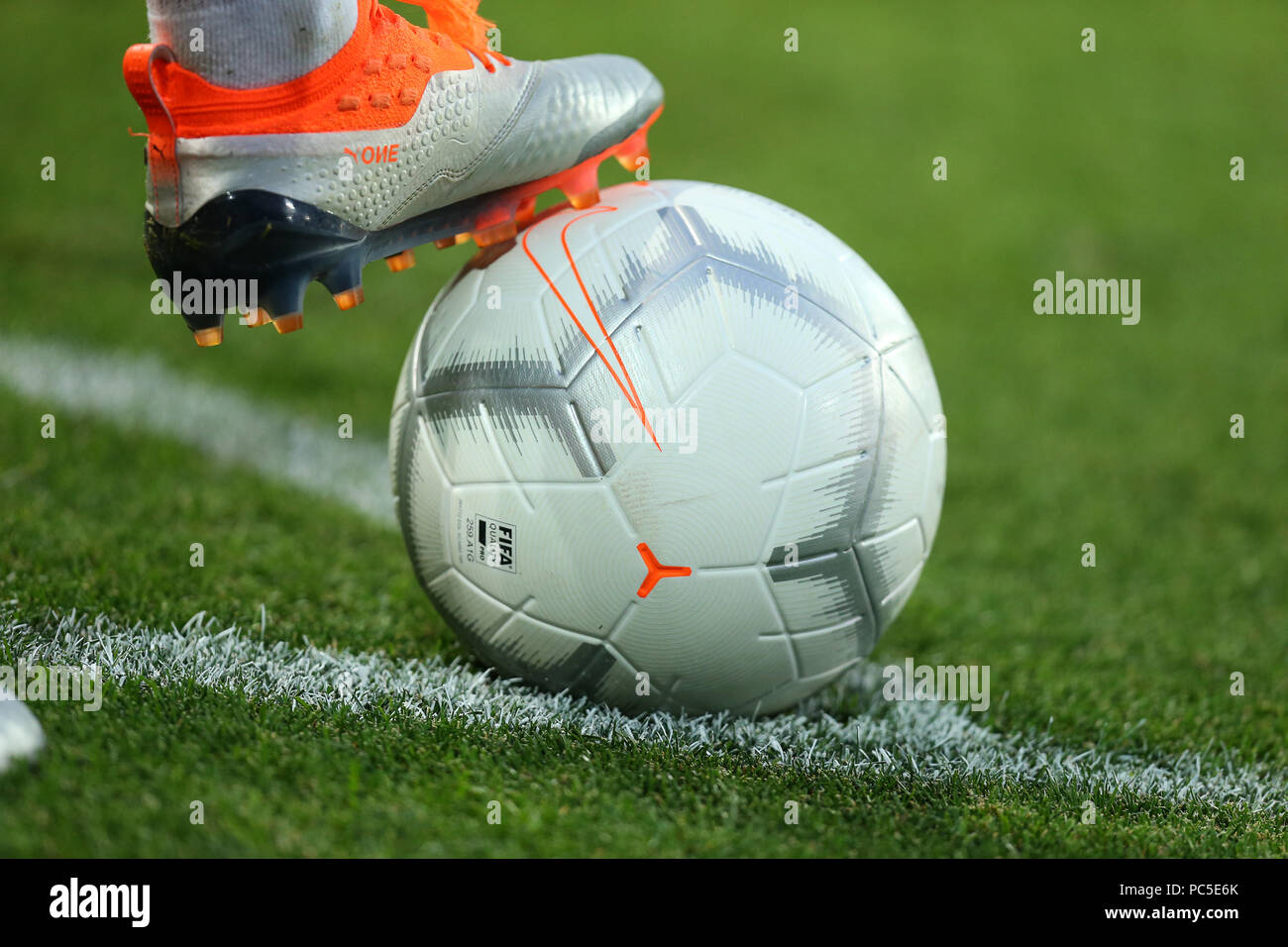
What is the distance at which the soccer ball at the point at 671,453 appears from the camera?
2240 mm

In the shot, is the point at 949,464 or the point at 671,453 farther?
the point at 949,464

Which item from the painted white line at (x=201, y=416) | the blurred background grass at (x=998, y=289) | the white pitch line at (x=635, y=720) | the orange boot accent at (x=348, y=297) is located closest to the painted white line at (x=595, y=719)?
the white pitch line at (x=635, y=720)

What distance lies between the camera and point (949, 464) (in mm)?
4684

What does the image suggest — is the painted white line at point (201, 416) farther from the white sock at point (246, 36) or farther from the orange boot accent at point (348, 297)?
the white sock at point (246, 36)

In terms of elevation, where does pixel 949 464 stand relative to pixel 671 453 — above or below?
below

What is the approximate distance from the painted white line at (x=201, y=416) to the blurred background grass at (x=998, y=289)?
15cm

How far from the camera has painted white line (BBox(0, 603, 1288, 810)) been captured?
7.97 feet

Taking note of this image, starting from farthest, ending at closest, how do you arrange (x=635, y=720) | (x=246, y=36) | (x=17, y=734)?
1. (x=635, y=720)
2. (x=246, y=36)
3. (x=17, y=734)

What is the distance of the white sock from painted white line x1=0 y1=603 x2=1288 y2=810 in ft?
4.05

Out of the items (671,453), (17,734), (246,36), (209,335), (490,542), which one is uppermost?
(246,36)

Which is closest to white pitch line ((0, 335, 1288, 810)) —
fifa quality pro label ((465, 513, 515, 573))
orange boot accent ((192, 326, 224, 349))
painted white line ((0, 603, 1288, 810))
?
painted white line ((0, 603, 1288, 810))

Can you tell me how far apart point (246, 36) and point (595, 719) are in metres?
1.51

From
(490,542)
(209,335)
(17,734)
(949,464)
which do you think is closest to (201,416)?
(209,335)

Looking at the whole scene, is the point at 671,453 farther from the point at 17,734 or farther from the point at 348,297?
the point at 17,734
